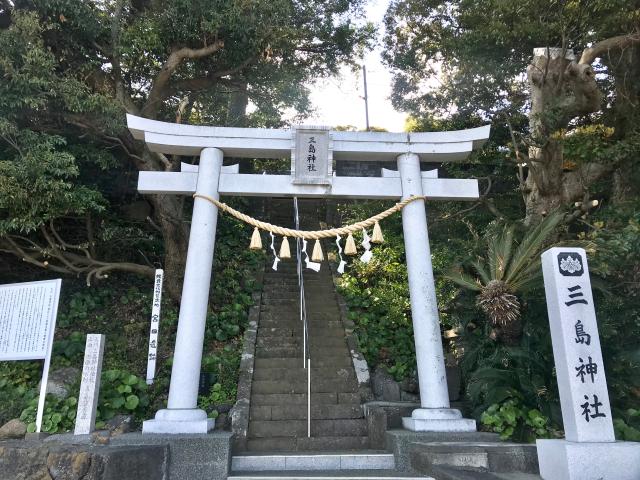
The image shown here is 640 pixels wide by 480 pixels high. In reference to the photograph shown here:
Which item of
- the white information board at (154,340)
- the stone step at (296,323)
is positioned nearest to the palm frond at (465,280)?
the stone step at (296,323)

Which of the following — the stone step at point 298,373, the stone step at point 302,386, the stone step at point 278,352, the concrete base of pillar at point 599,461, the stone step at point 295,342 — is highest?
the stone step at point 295,342

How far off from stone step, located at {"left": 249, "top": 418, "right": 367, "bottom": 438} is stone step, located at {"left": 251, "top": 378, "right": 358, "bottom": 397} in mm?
639

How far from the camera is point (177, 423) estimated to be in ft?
17.6

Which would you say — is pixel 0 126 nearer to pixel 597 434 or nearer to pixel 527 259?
pixel 527 259

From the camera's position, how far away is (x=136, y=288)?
9.70m

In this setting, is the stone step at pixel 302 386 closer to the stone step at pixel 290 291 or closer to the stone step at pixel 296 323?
the stone step at pixel 296 323

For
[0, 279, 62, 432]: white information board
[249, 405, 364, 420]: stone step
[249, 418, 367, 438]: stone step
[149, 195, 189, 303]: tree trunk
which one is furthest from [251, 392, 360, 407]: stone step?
[149, 195, 189, 303]: tree trunk

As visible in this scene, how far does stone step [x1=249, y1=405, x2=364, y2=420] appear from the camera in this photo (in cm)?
654

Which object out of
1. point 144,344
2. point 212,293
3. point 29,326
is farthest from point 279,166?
point 29,326

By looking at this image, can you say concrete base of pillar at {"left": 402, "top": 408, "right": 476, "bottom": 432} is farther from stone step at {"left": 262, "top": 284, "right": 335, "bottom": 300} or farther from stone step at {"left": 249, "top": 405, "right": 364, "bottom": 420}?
stone step at {"left": 262, "top": 284, "right": 335, "bottom": 300}

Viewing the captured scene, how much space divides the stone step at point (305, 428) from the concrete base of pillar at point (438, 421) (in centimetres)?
95

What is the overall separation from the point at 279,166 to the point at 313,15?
570 centimetres

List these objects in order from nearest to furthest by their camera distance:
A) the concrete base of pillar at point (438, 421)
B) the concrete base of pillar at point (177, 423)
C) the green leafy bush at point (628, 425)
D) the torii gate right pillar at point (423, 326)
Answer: the green leafy bush at point (628, 425)
the concrete base of pillar at point (177, 423)
the concrete base of pillar at point (438, 421)
the torii gate right pillar at point (423, 326)

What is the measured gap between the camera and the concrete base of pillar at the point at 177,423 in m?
5.36
